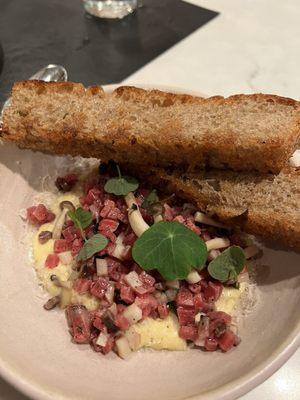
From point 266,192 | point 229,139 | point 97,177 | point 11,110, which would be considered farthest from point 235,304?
point 11,110

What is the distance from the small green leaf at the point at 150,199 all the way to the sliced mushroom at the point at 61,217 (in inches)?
10.8

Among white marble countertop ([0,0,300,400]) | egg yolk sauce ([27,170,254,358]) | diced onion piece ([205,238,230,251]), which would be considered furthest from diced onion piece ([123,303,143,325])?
white marble countertop ([0,0,300,400])

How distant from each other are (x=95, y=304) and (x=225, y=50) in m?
1.95

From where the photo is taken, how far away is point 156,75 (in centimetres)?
277

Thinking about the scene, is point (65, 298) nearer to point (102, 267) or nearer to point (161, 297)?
point (102, 267)

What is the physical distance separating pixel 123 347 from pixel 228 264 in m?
0.44

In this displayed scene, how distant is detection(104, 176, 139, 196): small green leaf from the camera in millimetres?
1771

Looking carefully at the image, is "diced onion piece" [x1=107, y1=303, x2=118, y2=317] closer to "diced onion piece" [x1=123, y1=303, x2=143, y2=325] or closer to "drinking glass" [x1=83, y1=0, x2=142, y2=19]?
"diced onion piece" [x1=123, y1=303, x2=143, y2=325]

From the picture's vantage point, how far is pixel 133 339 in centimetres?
151

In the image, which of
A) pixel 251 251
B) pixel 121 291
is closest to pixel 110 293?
pixel 121 291

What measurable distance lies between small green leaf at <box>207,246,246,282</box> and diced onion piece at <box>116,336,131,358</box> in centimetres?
36

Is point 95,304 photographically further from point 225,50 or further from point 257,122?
point 225,50

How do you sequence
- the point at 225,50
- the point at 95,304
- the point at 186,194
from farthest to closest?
the point at 225,50
the point at 186,194
the point at 95,304

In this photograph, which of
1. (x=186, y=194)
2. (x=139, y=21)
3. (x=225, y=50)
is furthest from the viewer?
(x=139, y=21)
